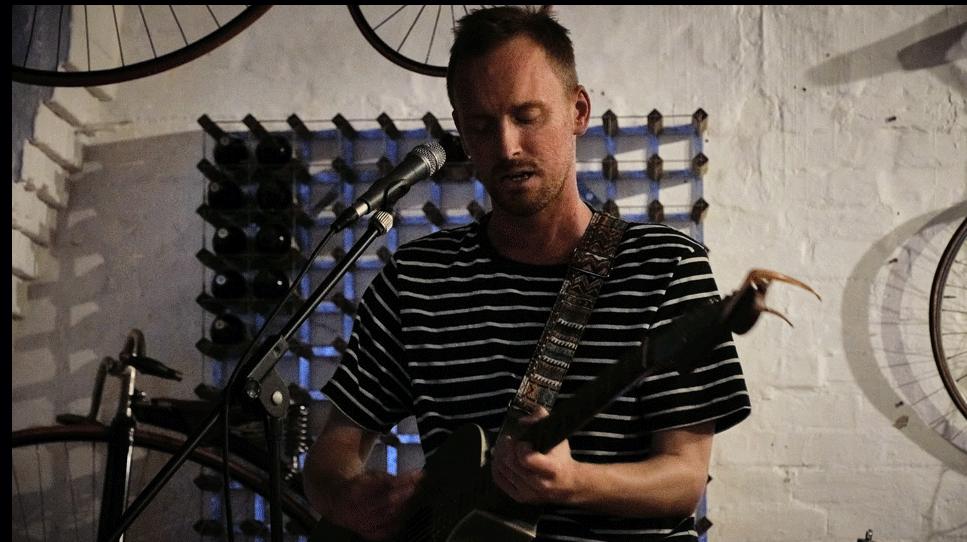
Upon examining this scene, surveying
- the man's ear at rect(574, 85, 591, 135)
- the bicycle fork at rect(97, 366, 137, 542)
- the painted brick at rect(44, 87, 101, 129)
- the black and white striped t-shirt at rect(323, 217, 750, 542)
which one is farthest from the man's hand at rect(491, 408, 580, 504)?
the painted brick at rect(44, 87, 101, 129)

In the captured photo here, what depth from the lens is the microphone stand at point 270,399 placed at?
1517 millimetres

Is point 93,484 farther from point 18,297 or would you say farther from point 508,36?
point 508,36

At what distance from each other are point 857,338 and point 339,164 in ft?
5.97

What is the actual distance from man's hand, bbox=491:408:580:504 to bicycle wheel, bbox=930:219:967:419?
2.46 m

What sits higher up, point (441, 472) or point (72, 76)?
point (72, 76)

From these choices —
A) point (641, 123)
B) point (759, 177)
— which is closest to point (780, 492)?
point (759, 177)

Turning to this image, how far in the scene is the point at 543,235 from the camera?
5.58 feet

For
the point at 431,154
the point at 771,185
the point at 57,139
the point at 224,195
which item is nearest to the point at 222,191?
the point at 224,195

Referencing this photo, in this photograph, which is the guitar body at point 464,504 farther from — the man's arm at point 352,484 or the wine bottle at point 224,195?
the wine bottle at point 224,195

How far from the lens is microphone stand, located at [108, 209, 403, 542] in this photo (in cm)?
152

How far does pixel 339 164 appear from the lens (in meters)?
3.80

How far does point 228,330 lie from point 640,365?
105 inches

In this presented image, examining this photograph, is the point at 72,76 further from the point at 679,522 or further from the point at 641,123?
the point at 641,123

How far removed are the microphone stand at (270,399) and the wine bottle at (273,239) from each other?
7.03 ft
